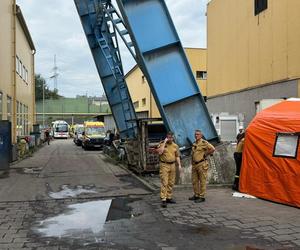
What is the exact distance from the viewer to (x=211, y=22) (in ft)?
99.7

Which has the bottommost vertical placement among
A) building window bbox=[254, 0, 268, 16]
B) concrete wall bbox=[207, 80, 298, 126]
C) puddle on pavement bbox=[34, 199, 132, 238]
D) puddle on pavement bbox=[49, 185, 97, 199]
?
puddle on pavement bbox=[34, 199, 132, 238]

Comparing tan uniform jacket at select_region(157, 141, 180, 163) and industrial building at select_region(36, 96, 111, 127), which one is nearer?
tan uniform jacket at select_region(157, 141, 180, 163)

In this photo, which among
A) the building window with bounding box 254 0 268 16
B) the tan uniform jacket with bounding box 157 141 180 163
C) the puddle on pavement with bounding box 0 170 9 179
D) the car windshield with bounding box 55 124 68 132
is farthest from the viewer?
the car windshield with bounding box 55 124 68 132

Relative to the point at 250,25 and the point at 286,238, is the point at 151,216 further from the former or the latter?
the point at 250,25

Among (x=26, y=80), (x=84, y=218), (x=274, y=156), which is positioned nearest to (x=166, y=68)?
(x=274, y=156)

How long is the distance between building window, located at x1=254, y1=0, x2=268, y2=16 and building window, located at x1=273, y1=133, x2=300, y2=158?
1186 centimetres

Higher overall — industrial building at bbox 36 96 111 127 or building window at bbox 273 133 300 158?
industrial building at bbox 36 96 111 127

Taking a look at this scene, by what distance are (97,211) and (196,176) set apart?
261 centimetres

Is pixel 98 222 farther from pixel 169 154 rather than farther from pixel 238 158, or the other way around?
pixel 238 158

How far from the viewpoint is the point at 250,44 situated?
79.1 ft

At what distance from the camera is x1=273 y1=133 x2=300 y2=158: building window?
11539mm

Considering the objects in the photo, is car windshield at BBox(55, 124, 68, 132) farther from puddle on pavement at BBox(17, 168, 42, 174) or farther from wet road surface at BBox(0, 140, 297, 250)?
wet road surface at BBox(0, 140, 297, 250)

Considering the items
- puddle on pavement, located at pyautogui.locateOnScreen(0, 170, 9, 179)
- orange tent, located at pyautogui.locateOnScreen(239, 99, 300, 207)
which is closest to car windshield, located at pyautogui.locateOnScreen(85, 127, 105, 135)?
puddle on pavement, located at pyautogui.locateOnScreen(0, 170, 9, 179)

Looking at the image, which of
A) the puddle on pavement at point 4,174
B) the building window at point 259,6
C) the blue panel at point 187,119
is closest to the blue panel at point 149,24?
the blue panel at point 187,119
